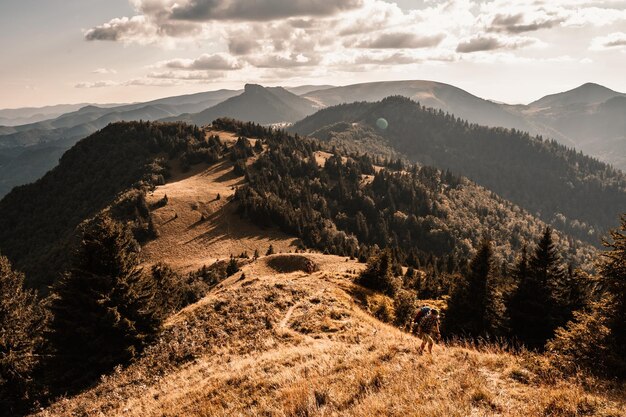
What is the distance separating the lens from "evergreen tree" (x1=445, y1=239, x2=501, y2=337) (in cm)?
3456

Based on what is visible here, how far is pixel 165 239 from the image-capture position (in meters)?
109

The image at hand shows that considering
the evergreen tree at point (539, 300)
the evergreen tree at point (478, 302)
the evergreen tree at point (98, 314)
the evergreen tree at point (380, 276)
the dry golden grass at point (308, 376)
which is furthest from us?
the evergreen tree at point (380, 276)

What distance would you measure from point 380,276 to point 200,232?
83630mm

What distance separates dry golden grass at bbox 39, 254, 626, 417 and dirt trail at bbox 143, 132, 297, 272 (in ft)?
220

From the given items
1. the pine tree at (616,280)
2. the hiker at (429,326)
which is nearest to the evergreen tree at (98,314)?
the hiker at (429,326)

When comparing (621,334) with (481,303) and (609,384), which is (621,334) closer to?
(609,384)

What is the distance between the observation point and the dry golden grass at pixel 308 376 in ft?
34.5

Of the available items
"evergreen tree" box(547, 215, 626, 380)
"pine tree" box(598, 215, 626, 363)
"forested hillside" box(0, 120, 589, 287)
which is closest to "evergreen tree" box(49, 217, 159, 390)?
"evergreen tree" box(547, 215, 626, 380)

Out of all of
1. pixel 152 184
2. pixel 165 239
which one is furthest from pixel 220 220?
pixel 152 184

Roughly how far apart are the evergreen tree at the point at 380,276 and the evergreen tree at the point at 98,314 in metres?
24.2

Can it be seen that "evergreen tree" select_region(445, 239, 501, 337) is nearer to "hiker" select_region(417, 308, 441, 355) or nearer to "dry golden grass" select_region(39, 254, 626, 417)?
"dry golden grass" select_region(39, 254, 626, 417)

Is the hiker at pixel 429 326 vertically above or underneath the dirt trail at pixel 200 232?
above

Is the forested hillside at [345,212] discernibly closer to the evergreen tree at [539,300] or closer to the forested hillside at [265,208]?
the forested hillside at [265,208]

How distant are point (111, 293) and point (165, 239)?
8984 cm
